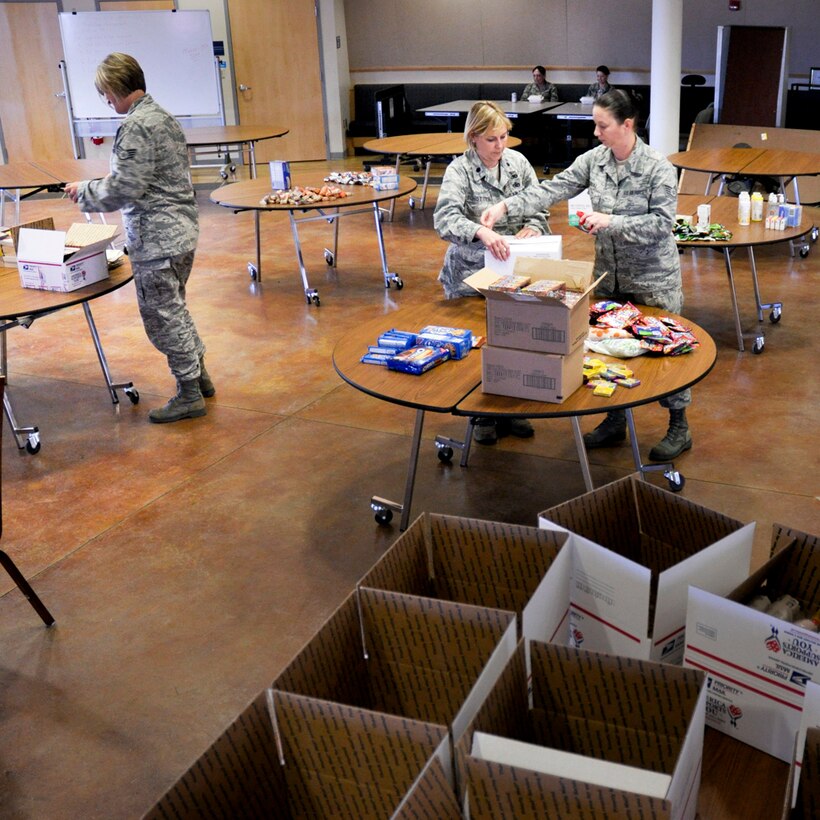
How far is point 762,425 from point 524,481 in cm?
127

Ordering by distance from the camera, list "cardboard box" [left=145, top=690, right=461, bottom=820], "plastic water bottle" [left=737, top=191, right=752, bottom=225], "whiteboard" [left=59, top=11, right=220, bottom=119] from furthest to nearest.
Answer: "whiteboard" [left=59, top=11, right=220, bottom=119]
"plastic water bottle" [left=737, top=191, right=752, bottom=225]
"cardboard box" [left=145, top=690, right=461, bottom=820]

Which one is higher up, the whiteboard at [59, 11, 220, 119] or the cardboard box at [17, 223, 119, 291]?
the whiteboard at [59, 11, 220, 119]

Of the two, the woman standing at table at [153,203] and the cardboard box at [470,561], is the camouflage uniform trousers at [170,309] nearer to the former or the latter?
the woman standing at table at [153,203]

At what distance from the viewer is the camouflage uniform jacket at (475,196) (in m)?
4.07

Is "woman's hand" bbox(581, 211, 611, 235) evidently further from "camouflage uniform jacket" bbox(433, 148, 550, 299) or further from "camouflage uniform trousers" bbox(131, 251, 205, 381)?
"camouflage uniform trousers" bbox(131, 251, 205, 381)

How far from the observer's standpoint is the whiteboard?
1161cm

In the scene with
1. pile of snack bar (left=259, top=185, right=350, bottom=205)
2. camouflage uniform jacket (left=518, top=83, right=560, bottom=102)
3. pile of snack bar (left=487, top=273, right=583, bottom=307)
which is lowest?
pile of snack bar (left=259, top=185, right=350, bottom=205)

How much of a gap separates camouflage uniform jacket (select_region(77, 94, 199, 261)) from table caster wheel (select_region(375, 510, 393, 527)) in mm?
1764

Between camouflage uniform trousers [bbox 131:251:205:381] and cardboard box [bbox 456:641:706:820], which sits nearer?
cardboard box [bbox 456:641:706:820]

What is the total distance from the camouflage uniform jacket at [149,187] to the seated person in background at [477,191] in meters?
1.34

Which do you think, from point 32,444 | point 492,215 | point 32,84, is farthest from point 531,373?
point 32,84

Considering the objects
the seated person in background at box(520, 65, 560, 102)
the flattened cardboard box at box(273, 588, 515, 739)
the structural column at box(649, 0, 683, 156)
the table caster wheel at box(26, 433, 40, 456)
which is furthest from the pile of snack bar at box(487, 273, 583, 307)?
the seated person in background at box(520, 65, 560, 102)

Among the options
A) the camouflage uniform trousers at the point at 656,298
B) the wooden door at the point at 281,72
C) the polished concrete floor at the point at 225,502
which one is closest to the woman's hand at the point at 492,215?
the camouflage uniform trousers at the point at 656,298

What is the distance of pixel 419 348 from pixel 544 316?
653 mm
